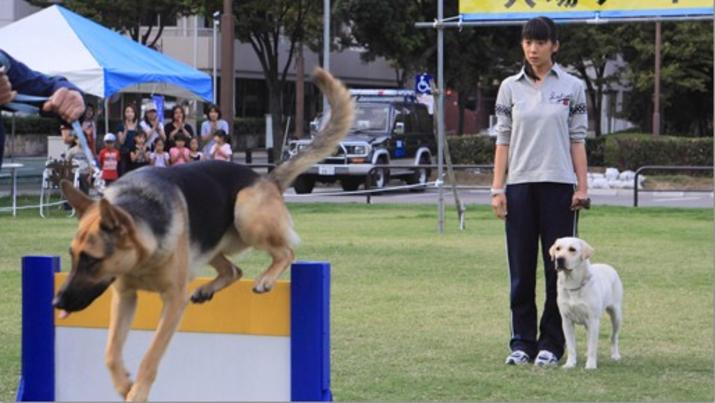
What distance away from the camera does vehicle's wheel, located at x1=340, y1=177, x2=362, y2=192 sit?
31.7 metres

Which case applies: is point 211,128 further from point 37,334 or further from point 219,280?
point 219,280

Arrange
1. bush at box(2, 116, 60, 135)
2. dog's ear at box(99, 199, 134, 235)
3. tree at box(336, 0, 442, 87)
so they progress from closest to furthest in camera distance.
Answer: dog's ear at box(99, 199, 134, 235) → tree at box(336, 0, 442, 87) → bush at box(2, 116, 60, 135)

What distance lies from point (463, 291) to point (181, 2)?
34.0 m

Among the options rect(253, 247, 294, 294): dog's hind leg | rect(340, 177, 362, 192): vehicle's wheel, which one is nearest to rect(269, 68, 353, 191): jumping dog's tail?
→ rect(253, 247, 294, 294): dog's hind leg

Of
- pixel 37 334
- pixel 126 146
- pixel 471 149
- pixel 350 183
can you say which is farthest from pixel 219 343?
pixel 471 149

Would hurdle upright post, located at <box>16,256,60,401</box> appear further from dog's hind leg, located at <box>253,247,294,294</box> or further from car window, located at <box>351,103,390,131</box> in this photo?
car window, located at <box>351,103,390,131</box>

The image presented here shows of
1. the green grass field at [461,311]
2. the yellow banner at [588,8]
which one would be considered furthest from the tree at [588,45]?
the yellow banner at [588,8]

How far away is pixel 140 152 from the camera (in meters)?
21.8

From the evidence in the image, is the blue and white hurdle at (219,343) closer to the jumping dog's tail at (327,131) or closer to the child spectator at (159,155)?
the jumping dog's tail at (327,131)

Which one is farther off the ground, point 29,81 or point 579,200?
point 29,81

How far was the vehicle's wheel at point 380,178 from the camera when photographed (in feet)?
98.2

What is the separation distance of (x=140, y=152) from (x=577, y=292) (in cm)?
1407

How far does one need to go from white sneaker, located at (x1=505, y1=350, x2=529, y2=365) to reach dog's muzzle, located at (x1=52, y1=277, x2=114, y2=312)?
4.57 metres

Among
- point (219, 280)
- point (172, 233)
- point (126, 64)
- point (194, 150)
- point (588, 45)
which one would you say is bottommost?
point (219, 280)
